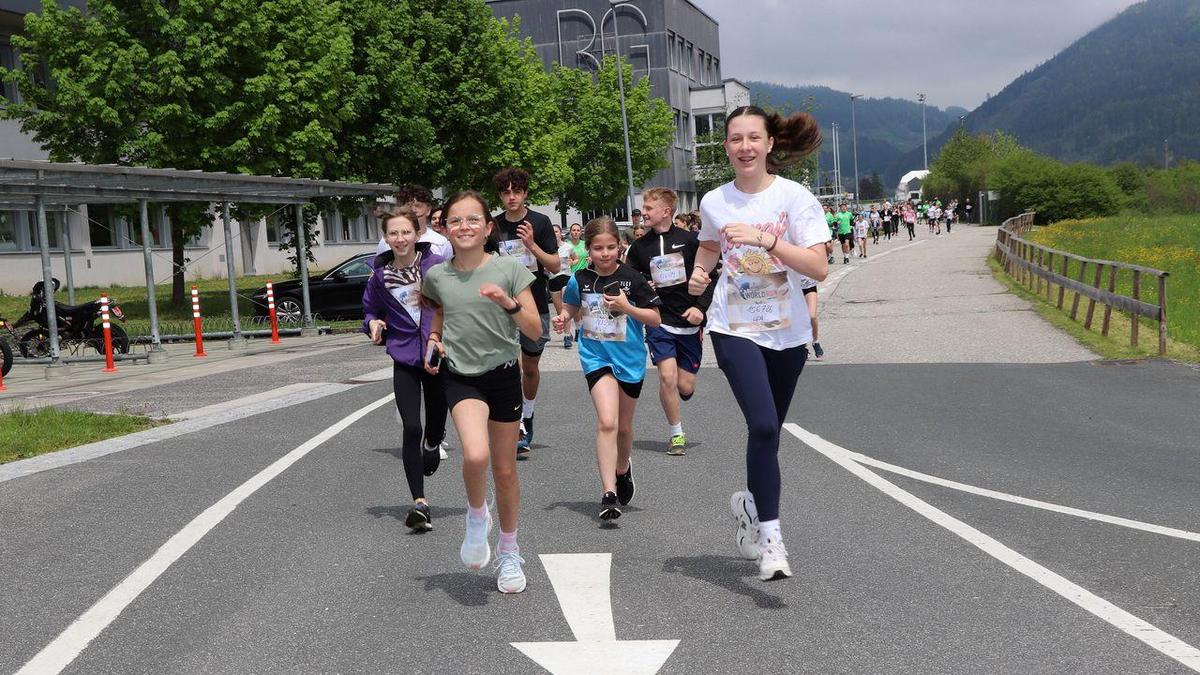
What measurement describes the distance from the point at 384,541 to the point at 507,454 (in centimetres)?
140

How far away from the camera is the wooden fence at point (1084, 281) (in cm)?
1543

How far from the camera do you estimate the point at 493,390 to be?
545 cm

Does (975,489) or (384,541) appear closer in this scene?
(384,541)

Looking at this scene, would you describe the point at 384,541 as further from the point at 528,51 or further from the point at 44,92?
the point at 528,51

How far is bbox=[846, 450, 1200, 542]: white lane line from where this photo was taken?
6297mm

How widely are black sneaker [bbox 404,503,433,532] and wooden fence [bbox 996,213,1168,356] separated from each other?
11041mm

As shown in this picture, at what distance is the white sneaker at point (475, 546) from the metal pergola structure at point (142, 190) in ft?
40.7

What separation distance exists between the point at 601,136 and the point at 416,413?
181 ft

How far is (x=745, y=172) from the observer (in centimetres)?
545

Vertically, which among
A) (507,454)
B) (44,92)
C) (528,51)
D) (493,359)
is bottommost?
(507,454)

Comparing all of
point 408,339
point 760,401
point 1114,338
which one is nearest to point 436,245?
point 408,339

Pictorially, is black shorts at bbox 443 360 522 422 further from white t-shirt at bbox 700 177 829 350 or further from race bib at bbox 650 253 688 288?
race bib at bbox 650 253 688 288

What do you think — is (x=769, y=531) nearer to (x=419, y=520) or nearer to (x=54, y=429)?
(x=419, y=520)

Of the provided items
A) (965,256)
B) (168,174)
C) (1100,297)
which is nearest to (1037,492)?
(1100,297)
